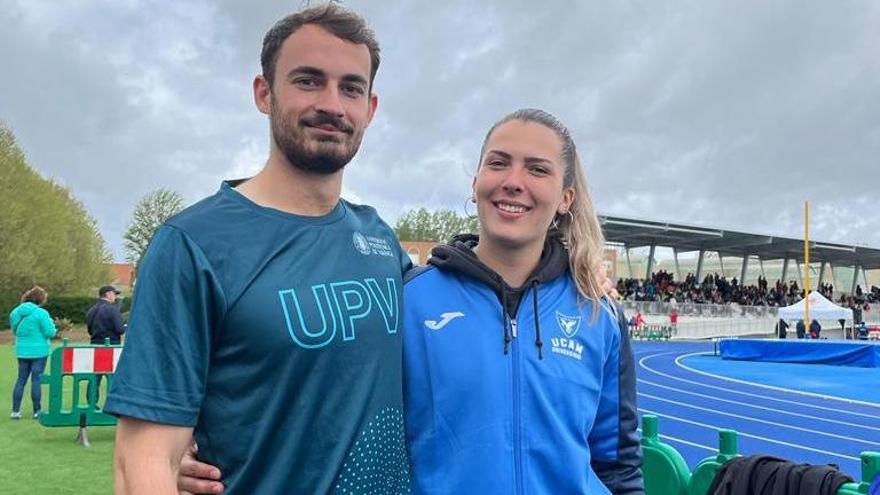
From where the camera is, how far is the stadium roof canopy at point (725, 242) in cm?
3659

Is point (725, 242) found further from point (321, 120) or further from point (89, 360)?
point (321, 120)

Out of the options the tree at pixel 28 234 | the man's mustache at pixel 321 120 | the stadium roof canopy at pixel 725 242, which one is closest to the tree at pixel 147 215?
the tree at pixel 28 234

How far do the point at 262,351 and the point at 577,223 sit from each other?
1241mm

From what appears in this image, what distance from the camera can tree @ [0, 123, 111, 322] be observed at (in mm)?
32000

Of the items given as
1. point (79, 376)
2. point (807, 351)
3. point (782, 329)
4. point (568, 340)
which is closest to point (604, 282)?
point (568, 340)

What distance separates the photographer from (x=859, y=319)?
131 feet

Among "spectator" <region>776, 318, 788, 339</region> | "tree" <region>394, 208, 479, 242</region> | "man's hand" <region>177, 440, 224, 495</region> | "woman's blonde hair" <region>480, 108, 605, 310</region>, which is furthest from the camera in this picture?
"tree" <region>394, 208, 479, 242</region>

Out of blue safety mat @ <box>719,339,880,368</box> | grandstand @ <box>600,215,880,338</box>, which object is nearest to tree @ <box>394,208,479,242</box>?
grandstand @ <box>600,215,880,338</box>

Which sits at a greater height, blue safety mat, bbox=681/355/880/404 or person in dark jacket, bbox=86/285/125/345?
person in dark jacket, bbox=86/285/125/345

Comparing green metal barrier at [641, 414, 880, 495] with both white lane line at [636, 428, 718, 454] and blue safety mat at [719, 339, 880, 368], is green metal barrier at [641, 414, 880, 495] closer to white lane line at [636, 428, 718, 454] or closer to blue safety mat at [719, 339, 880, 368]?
Answer: white lane line at [636, 428, 718, 454]

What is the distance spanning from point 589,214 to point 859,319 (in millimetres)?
43520

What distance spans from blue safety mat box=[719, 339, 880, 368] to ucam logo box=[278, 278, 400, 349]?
2319 centimetres

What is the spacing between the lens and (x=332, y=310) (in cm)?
168

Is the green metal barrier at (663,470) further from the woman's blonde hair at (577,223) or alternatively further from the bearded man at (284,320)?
the bearded man at (284,320)
